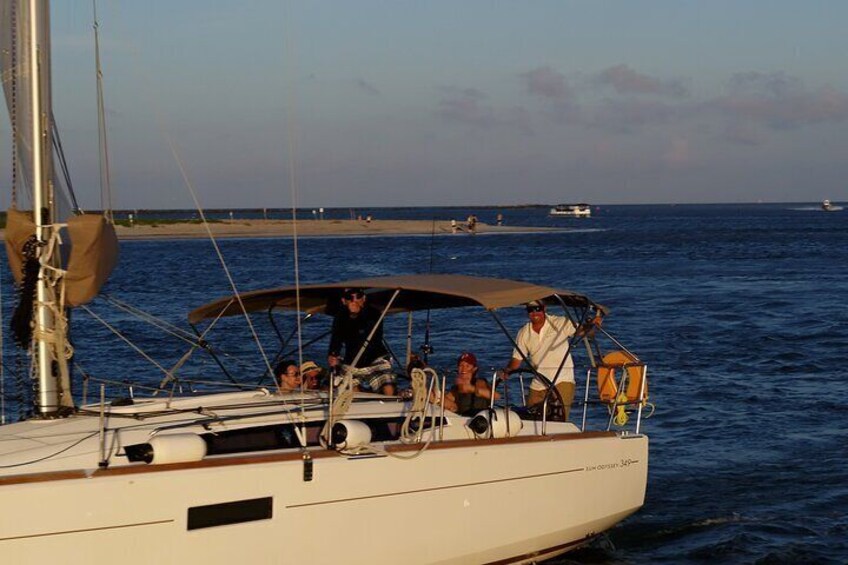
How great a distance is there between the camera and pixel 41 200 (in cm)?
902

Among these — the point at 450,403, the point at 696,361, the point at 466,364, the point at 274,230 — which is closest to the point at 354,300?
the point at 466,364

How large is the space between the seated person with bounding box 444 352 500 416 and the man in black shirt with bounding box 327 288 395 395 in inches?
23.0

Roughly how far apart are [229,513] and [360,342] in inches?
126

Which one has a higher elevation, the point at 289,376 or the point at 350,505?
the point at 289,376

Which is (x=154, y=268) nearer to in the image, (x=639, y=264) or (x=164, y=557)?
(x=639, y=264)

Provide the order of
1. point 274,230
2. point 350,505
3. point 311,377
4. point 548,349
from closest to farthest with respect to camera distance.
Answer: point 350,505 → point 311,377 → point 548,349 → point 274,230

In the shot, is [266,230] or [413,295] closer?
[413,295]

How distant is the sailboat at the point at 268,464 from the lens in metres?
7.67

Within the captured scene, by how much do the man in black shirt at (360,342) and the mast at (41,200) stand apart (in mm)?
2731

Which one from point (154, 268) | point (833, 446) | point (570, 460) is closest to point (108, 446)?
point (570, 460)

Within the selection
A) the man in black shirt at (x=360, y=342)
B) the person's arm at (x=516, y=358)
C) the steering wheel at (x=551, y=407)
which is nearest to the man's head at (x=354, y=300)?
the man in black shirt at (x=360, y=342)

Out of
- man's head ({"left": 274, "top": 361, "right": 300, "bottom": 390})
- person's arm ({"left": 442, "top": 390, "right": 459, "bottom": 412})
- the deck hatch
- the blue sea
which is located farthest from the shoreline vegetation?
the deck hatch

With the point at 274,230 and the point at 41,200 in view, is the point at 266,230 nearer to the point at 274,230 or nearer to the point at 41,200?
the point at 274,230

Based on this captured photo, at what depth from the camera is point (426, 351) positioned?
11.9 metres
